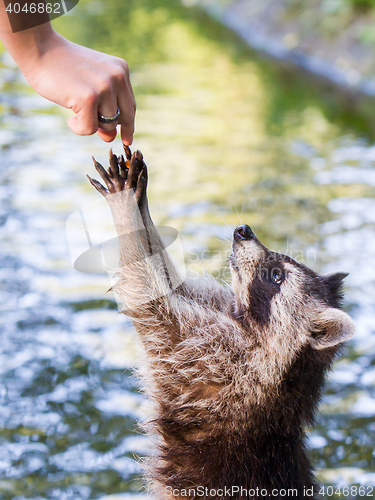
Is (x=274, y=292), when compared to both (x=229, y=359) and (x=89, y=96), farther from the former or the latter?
(x=89, y=96)

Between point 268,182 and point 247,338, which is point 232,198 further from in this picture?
point 247,338

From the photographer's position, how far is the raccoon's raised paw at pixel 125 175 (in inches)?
111

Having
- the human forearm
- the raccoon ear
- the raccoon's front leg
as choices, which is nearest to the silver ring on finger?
the human forearm

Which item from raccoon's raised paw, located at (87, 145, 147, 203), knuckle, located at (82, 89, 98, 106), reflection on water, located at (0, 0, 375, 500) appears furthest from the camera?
reflection on water, located at (0, 0, 375, 500)

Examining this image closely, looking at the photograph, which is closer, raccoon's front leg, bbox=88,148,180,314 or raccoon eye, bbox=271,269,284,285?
raccoon's front leg, bbox=88,148,180,314

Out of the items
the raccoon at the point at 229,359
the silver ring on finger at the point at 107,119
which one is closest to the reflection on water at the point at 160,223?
the raccoon at the point at 229,359

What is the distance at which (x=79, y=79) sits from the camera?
6.87 feet

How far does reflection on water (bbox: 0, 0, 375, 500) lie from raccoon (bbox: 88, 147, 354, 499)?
30 centimetres

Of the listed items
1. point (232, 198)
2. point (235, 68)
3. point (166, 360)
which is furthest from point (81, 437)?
point (235, 68)

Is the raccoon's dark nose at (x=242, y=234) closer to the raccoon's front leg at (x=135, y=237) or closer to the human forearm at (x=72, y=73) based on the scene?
the raccoon's front leg at (x=135, y=237)

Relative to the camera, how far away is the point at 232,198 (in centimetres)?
691

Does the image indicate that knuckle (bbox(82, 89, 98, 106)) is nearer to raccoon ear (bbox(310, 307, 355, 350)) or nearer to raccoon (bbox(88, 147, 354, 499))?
raccoon (bbox(88, 147, 354, 499))

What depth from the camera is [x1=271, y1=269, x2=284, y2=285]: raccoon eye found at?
326 cm

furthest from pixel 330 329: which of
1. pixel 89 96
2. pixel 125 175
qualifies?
pixel 89 96
